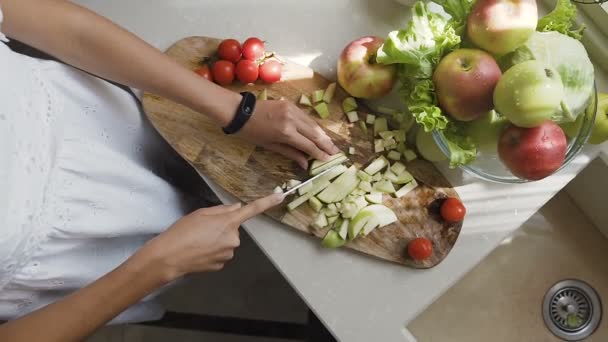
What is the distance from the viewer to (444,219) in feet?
2.97

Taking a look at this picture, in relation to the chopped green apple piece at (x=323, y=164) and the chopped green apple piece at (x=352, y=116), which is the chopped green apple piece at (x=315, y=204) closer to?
the chopped green apple piece at (x=323, y=164)

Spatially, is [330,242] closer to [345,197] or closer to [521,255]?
[345,197]

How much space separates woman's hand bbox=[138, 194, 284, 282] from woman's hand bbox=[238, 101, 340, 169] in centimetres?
9

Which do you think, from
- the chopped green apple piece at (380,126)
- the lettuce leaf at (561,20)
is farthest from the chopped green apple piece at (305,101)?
the lettuce leaf at (561,20)

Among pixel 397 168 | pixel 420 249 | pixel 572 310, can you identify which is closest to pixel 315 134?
pixel 397 168

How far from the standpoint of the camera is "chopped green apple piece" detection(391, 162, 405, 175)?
93cm

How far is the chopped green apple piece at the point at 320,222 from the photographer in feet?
2.91

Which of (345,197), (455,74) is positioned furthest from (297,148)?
(455,74)

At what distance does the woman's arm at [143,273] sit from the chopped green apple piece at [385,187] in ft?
0.56

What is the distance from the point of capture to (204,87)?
891 millimetres

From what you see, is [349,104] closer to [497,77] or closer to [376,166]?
[376,166]

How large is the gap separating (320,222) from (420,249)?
0.54ft

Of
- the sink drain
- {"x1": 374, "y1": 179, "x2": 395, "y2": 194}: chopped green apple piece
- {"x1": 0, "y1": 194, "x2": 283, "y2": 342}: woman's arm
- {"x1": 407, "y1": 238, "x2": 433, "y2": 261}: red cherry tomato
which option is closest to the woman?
{"x1": 0, "y1": 194, "x2": 283, "y2": 342}: woman's arm

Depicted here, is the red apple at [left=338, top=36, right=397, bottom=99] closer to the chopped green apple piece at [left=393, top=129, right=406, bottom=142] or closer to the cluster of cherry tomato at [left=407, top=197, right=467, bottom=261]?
the chopped green apple piece at [left=393, top=129, right=406, bottom=142]
